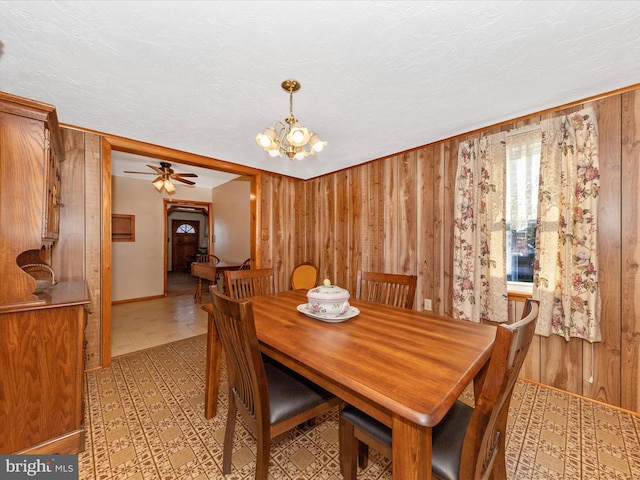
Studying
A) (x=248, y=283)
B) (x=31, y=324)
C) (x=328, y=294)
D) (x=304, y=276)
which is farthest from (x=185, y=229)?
(x=328, y=294)

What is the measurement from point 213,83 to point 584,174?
2.63 metres

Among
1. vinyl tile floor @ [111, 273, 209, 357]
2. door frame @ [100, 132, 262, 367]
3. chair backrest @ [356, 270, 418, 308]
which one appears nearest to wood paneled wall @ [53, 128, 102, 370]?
Answer: door frame @ [100, 132, 262, 367]

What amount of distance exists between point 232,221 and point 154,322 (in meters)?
2.51

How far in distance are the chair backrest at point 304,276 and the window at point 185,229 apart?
24.6ft

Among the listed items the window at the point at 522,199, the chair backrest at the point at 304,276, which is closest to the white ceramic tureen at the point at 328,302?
the window at the point at 522,199

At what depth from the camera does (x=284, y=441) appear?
156 cm

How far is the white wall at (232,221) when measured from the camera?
5215 mm

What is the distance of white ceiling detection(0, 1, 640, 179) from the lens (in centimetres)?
117

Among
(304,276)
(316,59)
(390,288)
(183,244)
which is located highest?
(316,59)

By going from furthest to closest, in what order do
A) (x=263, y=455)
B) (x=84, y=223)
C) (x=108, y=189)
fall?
(x=108, y=189) < (x=84, y=223) < (x=263, y=455)

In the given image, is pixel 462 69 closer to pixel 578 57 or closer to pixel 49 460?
pixel 578 57

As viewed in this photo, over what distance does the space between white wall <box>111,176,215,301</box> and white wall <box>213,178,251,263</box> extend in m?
1.16

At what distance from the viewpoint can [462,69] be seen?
1558 millimetres

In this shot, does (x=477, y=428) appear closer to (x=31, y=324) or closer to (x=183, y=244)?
(x=31, y=324)
